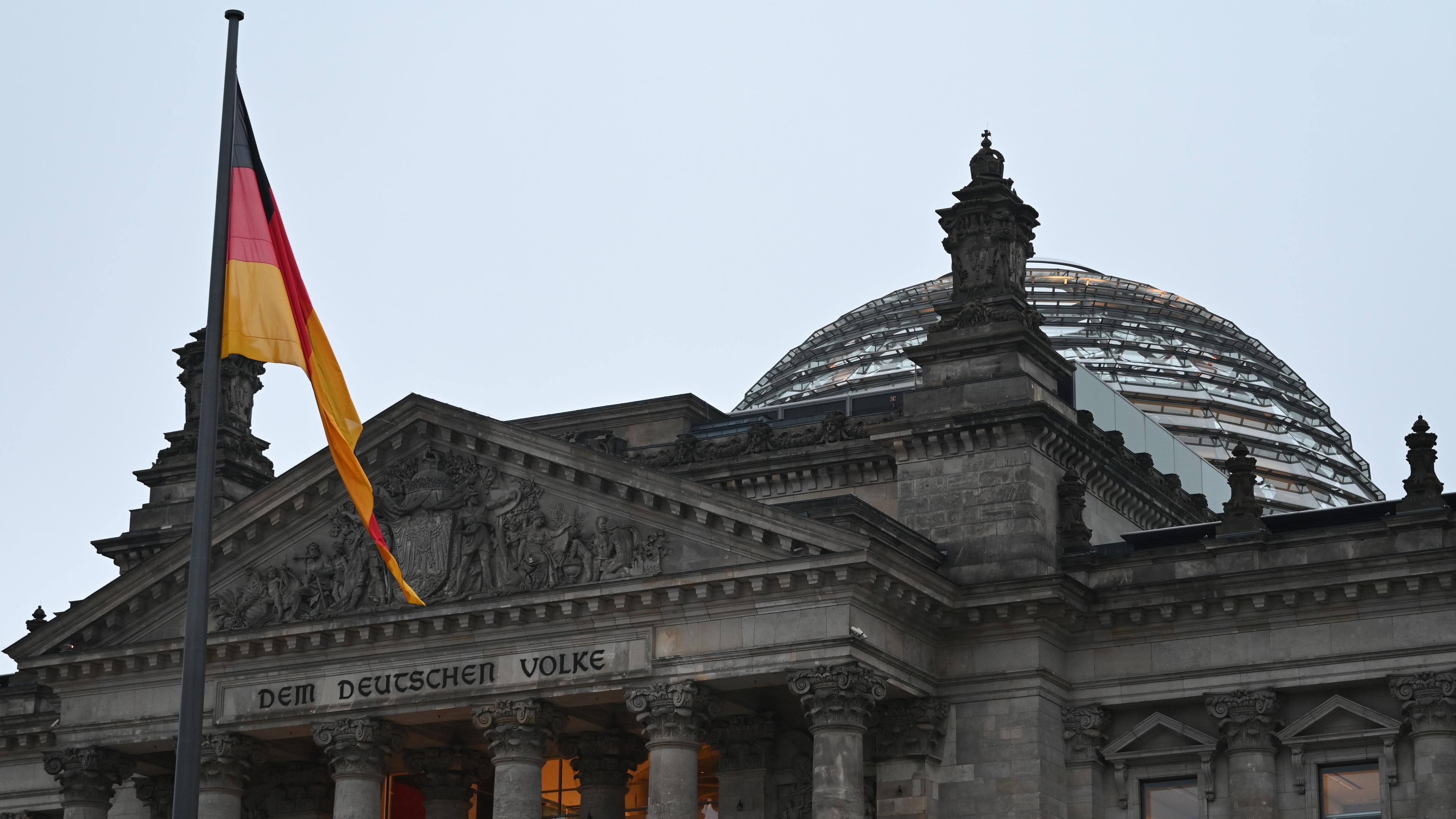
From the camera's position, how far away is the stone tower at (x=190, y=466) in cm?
5881

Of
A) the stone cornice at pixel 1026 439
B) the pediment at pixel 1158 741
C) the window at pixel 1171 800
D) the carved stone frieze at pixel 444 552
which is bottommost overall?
the window at pixel 1171 800

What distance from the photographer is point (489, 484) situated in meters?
48.1

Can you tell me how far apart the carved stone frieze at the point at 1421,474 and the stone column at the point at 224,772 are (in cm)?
2417

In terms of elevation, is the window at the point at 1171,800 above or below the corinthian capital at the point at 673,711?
below

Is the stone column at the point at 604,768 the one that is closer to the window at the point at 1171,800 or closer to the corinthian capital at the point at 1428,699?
the window at the point at 1171,800

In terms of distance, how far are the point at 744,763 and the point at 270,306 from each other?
65.3 ft

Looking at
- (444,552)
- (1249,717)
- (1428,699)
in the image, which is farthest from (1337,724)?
(444,552)

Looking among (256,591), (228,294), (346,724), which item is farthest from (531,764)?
(228,294)

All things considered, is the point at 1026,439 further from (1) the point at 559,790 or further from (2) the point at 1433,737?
(1) the point at 559,790

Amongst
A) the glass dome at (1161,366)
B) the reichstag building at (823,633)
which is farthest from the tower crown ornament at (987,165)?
the glass dome at (1161,366)

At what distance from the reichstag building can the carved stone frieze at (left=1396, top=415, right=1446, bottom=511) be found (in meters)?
0.10

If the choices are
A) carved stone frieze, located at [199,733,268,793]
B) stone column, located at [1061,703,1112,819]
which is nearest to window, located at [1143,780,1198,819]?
stone column, located at [1061,703,1112,819]

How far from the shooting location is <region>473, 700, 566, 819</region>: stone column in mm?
Result: 45906

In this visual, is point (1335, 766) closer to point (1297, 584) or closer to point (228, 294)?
point (1297, 584)
